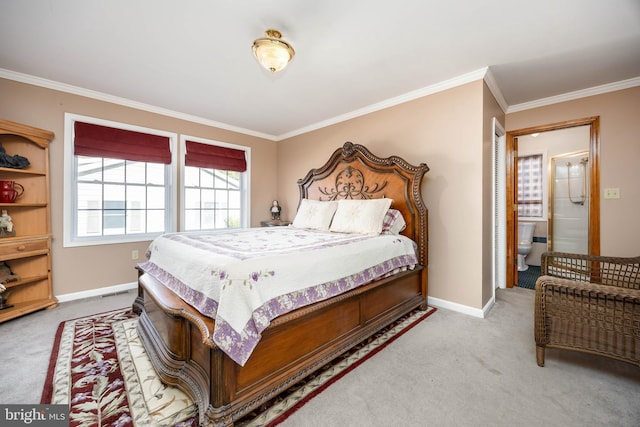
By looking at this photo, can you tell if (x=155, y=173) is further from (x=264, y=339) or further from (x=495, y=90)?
(x=495, y=90)

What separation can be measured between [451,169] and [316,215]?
1.69 m

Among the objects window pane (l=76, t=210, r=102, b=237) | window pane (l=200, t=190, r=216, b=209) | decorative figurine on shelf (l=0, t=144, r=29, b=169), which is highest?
decorative figurine on shelf (l=0, t=144, r=29, b=169)

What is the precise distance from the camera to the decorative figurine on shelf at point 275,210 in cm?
491

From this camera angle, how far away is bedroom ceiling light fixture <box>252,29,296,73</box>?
1.94 m

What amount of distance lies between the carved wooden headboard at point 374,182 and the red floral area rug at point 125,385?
1230 mm

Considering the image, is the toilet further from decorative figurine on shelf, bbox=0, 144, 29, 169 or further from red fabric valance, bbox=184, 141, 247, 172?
decorative figurine on shelf, bbox=0, 144, 29, 169

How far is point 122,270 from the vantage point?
3490 millimetres

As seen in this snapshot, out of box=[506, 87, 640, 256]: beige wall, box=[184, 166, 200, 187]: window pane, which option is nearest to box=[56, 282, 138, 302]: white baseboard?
box=[184, 166, 200, 187]: window pane

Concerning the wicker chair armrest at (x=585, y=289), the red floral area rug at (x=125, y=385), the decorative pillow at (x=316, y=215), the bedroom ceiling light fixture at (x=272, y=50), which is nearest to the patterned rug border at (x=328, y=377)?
the red floral area rug at (x=125, y=385)

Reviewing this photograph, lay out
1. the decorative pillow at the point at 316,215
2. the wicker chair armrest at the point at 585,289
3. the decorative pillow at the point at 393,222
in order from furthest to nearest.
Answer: the decorative pillow at the point at 316,215 < the decorative pillow at the point at 393,222 < the wicker chair armrest at the point at 585,289

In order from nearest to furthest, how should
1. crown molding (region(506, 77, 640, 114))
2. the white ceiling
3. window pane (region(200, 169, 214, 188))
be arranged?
1. the white ceiling
2. crown molding (region(506, 77, 640, 114))
3. window pane (region(200, 169, 214, 188))

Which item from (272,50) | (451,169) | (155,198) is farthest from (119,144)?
(451,169)

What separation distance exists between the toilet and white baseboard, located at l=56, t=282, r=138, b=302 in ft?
20.4

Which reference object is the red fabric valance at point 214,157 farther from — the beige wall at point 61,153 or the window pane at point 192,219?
the window pane at point 192,219
